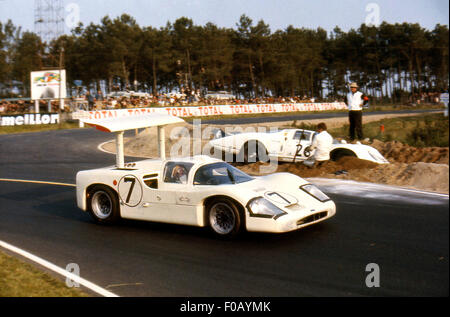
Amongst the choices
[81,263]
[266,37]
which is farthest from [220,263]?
[266,37]

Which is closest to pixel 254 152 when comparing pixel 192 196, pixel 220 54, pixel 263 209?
pixel 192 196

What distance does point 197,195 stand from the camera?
723cm

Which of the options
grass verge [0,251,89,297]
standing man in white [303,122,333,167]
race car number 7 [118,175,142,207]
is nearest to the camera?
grass verge [0,251,89,297]

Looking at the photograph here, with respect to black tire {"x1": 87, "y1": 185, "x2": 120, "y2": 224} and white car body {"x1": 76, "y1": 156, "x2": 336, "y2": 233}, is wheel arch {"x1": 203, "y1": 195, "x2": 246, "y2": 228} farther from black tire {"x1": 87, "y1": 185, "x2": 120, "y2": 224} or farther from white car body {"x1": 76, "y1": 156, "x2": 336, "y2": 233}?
black tire {"x1": 87, "y1": 185, "x2": 120, "y2": 224}

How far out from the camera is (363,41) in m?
74.4

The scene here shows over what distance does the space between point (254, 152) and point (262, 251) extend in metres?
8.09

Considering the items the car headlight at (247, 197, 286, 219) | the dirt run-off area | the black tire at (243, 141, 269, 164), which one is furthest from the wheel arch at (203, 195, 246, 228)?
the black tire at (243, 141, 269, 164)

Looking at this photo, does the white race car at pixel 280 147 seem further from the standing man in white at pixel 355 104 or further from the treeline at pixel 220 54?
the treeline at pixel 220 54

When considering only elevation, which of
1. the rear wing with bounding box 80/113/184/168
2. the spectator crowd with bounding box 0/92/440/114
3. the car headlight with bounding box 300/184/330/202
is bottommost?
the car headlight with bounding box 300/184/330/202

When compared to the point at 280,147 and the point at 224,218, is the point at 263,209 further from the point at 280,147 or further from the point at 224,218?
the point at 280,147

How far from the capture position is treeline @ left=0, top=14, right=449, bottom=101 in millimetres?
64750

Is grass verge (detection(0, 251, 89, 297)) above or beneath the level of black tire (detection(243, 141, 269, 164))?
beneath

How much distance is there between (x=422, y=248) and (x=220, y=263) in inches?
105

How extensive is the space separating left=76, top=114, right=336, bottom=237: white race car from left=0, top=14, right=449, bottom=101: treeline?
51.0 meters
